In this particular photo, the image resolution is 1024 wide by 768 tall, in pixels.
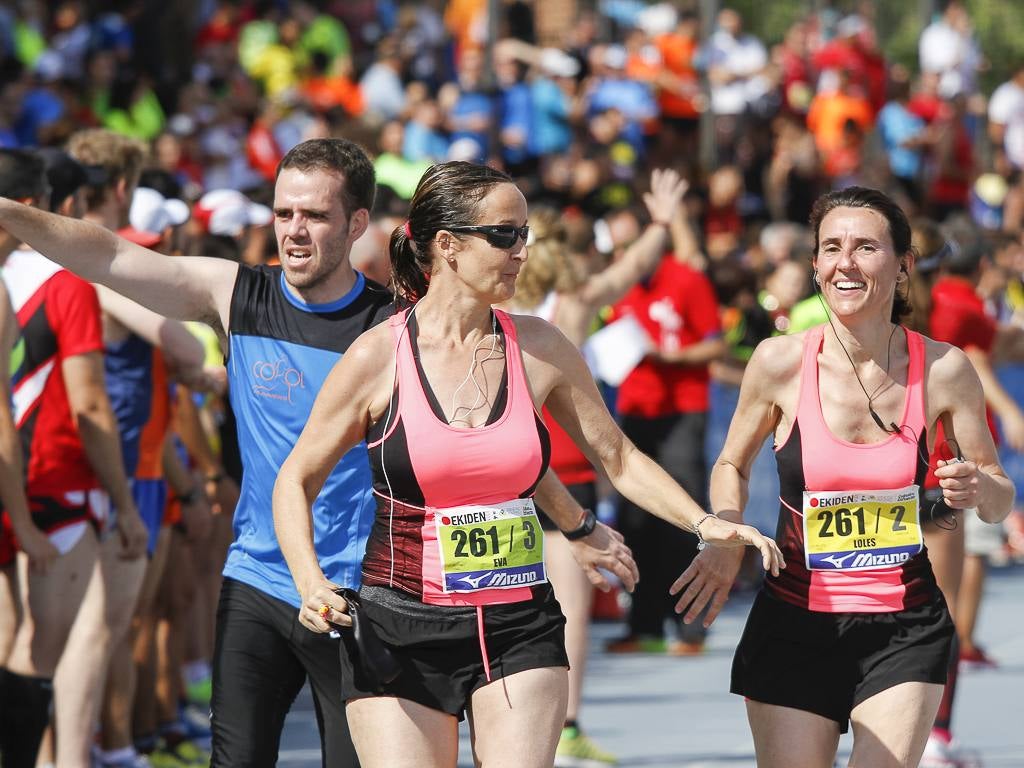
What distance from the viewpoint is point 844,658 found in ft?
15.1

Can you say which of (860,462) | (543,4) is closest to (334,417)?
(860,462)

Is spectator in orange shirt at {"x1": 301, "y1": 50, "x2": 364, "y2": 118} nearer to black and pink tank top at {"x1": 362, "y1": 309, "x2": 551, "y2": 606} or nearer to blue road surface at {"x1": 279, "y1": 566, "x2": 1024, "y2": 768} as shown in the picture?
blue road surface at {"x1": 279, "y1": 566, "x2": 1024, "y2": 768}

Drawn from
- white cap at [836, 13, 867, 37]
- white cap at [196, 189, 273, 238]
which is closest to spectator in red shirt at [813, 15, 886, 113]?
white cap at [836, 13, 867, 37]

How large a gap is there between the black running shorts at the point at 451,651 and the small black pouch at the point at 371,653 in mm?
43

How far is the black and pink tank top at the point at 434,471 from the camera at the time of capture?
411 cm

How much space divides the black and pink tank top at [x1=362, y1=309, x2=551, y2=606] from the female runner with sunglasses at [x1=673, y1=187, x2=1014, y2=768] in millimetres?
581

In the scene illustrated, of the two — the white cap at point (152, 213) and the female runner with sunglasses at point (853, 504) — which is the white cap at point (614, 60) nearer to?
the white cap at point (152, 213)

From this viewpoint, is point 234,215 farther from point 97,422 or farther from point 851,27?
point 851,27

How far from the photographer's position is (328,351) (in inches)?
183

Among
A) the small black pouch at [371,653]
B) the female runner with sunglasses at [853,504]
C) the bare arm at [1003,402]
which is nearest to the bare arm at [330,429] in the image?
the small black pouch at [371,653]

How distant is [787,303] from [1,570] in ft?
19.2

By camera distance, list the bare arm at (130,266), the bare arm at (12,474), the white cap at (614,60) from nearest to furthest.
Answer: the bare arm at (130,266) < the bare arm at (12,474) < the white cap at (614,60)

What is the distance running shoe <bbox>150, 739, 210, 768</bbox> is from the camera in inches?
280

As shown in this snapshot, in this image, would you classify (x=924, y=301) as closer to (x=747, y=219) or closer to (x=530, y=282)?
(x=530, y=282)
